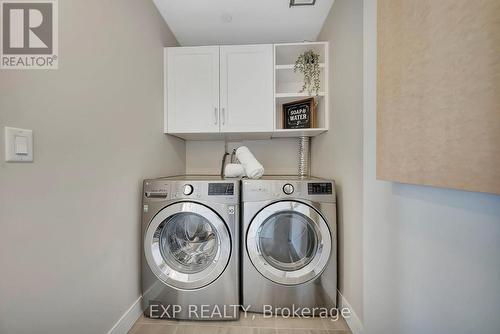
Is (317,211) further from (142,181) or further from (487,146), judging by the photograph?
(142,181)

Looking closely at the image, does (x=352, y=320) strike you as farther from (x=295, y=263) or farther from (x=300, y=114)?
(x=300, y=114)

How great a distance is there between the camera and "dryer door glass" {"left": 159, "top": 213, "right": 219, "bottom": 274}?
5.01ft

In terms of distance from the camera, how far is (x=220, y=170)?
2.48m

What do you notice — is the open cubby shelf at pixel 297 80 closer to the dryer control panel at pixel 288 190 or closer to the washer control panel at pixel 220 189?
the dryer control panel at pixel 288 190

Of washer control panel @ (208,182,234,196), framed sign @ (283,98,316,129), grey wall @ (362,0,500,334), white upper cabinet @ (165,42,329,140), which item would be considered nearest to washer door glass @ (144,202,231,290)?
washer control panel @ (208,182,234,196)

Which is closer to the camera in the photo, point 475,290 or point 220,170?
point 475,290

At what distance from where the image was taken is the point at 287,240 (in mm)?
1576

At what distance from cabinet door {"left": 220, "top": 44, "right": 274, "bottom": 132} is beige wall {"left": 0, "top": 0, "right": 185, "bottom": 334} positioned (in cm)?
67

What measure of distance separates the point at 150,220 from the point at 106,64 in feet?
3.31

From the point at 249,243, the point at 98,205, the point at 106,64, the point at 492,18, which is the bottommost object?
the point at 249,243

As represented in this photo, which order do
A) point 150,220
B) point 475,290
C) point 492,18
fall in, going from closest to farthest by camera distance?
point 492,18 < point 475,290 < point 150,220

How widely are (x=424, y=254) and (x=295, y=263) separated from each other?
35.9 inches

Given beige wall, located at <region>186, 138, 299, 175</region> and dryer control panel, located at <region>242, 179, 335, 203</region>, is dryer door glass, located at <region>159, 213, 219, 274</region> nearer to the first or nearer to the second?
dryer control panel, located at <region>242, 179, 335, 203</region>

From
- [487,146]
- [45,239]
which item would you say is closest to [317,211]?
[487,146]
